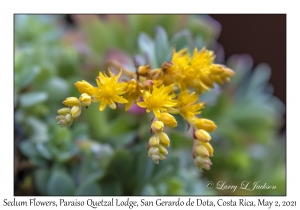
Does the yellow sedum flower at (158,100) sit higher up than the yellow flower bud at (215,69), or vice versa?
the yellow flower bud at (215,69)

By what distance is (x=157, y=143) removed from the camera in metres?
0.41

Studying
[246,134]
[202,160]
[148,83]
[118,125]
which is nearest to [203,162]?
[202,160]

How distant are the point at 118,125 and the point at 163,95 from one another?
0.20 metres

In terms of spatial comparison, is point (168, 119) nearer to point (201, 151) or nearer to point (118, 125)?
point (201, 151)

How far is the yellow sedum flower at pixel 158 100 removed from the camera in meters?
0.43

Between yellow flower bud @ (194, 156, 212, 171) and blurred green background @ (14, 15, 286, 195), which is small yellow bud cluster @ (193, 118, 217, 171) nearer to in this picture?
yellow flower bud @ (194, 156, 212, 171)

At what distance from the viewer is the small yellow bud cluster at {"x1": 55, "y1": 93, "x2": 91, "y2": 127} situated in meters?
0.41

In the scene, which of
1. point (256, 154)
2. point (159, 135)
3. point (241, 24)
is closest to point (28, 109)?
point (159, 135)

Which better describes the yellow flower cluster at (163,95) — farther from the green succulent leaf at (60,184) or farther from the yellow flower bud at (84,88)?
the green succulent leaf at (60,184)

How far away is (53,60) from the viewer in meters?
0.68

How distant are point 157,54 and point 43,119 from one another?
0.21 m

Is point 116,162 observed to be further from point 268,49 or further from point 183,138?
point 268,49

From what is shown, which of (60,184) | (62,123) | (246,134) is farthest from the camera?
(246,134)

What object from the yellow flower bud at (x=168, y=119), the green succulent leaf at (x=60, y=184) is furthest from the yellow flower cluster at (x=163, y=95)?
the green succulent leaf at (x=60, y=184)
